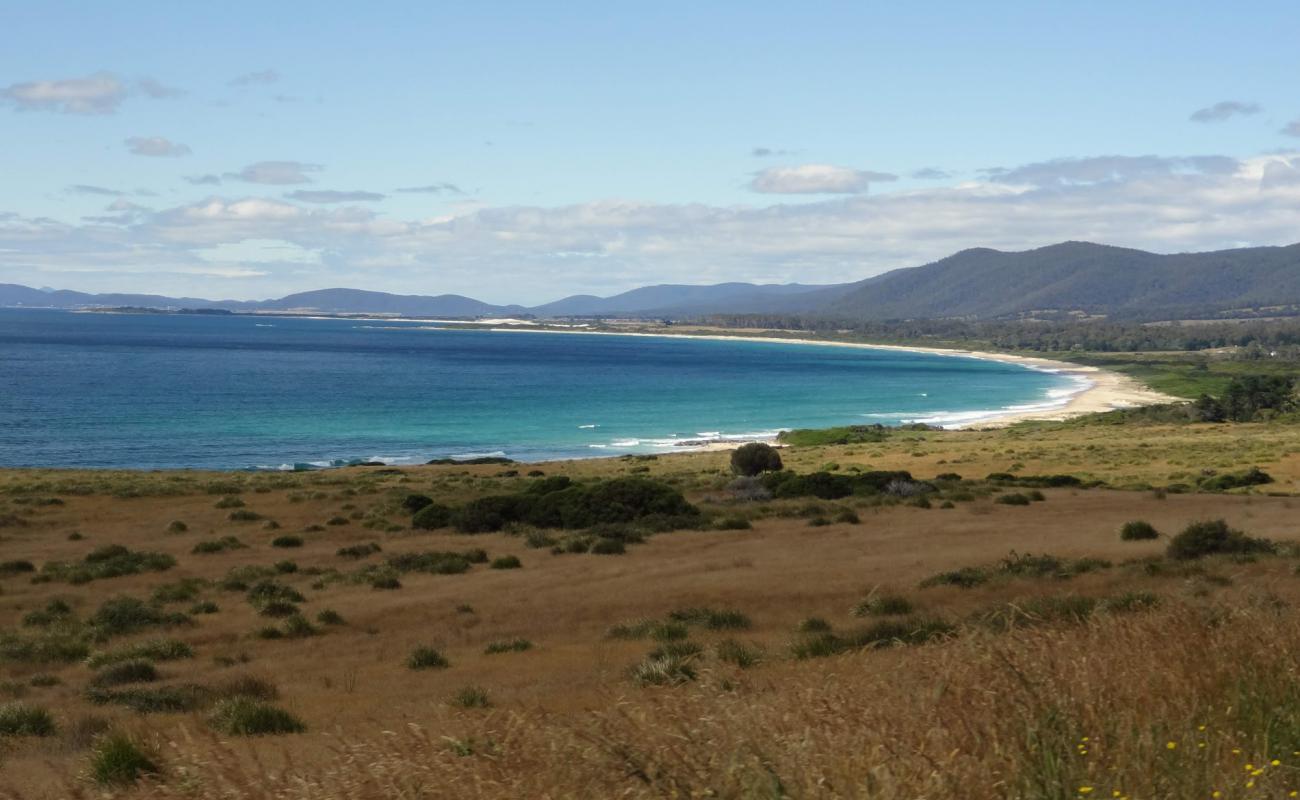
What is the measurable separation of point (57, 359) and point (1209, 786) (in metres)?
176

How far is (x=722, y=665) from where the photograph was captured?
8227mm

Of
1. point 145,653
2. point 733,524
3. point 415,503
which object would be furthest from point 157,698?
point 415,503

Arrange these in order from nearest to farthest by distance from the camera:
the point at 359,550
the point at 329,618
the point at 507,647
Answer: the point at 507,647 → the point at 329,618 → the point at 359,550

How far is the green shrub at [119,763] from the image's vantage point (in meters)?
6.84

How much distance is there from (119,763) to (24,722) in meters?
3.76

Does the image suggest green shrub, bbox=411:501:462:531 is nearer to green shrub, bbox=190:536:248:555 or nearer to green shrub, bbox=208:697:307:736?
green shrub, bbox=190:536:248:555

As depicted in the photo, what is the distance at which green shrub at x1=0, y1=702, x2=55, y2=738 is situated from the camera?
9812mm

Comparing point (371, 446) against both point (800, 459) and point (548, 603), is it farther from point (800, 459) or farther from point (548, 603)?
point (548, 603)

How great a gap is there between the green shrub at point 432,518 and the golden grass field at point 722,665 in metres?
0.46

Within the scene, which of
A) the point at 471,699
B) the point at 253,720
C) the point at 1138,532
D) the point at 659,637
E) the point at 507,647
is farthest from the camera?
the point at 1138,532

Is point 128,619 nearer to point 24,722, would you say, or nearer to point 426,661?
point 426,661

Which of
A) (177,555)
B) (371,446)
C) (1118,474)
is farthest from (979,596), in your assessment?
(371,446)

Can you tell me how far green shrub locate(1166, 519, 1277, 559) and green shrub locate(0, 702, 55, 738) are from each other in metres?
16.5

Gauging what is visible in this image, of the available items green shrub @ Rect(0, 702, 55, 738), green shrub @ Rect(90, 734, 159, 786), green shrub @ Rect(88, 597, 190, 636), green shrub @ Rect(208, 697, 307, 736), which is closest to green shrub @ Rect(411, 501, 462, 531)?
green shrub @ Rect(88, 597, 190, 636)
